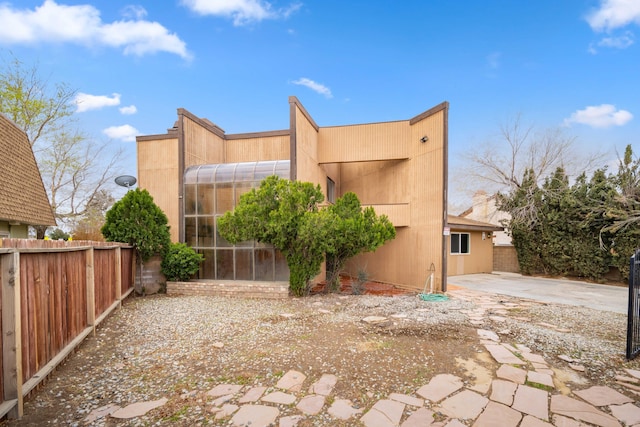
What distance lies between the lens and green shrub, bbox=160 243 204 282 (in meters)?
8.88

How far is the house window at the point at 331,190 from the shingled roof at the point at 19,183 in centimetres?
1020

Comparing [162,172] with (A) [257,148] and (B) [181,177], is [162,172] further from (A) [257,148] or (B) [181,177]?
(A) [257,148]

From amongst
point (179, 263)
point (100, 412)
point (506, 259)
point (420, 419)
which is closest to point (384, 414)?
point (420, 419)

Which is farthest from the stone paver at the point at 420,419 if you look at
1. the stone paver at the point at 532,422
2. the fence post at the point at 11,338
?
the fence post at the point at 11,338

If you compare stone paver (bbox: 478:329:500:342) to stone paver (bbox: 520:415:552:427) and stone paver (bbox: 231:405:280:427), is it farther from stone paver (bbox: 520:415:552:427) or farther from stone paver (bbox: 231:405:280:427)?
stone paver (bbox: 231:405:280:427)

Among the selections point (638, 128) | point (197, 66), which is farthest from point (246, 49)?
point (638, 128)

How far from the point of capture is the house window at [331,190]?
13660 millimetres

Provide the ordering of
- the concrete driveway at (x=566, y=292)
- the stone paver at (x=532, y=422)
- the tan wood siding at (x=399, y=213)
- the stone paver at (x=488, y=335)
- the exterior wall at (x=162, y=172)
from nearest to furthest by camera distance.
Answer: the stone paver at (x=532, y=422) → the stone paver at (x=488, y=335) → the concrete driveway at (x=566, y=292) → the exterior wall at (x=162, y=172) → the tan wood siding at (x=399, y=213)

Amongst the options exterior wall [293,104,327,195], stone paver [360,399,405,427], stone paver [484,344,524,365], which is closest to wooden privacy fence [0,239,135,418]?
stone paver [360,399,405,427]

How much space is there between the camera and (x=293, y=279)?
8.26 meters

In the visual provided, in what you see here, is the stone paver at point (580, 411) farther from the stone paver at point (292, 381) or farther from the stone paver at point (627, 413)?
the stone paver at point (292, 381)

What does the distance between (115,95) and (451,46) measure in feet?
62.6

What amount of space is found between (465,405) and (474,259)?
13692 millimetres

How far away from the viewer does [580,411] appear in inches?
108
